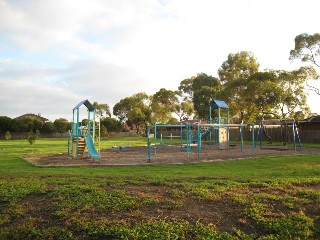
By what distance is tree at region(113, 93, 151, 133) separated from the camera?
261 ft

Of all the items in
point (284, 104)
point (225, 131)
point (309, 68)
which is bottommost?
point (225, 131)

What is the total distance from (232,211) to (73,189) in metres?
3.59

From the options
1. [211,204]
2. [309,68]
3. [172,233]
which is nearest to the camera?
[172,233]

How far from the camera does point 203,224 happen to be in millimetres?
5227

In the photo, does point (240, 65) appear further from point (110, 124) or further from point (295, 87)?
point (110, 124)

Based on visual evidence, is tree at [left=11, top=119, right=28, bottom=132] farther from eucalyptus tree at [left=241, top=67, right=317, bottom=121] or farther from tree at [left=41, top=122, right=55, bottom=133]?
eucalyptus tree at [left=241, top=67, right=317, bottom=121]

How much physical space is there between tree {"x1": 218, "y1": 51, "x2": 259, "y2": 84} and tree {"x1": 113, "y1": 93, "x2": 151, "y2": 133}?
118 feet

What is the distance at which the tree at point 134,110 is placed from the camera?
7968 centimetres

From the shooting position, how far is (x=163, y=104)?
76.7 m

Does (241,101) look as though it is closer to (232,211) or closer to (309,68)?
(309,68)

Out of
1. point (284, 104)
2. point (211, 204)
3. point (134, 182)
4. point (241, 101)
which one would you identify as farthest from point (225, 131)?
point (211, 204)

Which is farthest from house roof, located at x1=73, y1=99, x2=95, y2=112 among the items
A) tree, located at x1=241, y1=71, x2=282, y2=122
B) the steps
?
tree, located at x1=241, y1=71, x2=282, y2=122

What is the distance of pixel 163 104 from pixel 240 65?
33732mm

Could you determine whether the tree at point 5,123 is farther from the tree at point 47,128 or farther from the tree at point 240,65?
the tree at point 240,65
